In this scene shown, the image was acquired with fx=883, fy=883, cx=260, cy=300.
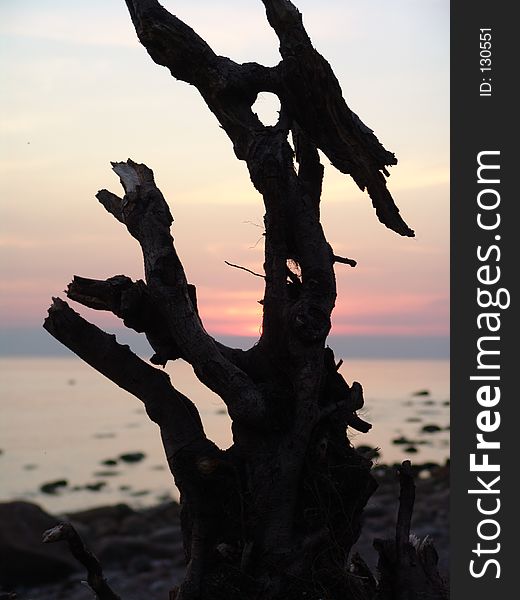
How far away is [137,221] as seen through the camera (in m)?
7.85

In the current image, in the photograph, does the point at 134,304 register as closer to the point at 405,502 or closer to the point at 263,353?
the point at 263,353

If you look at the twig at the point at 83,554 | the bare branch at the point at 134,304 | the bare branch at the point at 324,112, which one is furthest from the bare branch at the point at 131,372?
the bare branch at the point at 324,112

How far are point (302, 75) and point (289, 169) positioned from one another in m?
0.81

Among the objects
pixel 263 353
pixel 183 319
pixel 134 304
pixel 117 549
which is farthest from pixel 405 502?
pixel 117 549

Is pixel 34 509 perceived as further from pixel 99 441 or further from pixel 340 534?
pixel 99 441

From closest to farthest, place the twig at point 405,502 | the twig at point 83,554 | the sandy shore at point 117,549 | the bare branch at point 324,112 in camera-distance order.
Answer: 1. the bare branch at point 324,112
2. the twig at point 83,554
3. the twig at point 405,502
4. the sandy shore at point 117,549

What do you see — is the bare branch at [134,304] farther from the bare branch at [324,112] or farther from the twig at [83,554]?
the bare branch at [324,112]

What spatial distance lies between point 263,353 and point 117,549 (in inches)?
423

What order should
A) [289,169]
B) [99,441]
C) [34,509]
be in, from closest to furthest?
[289,169] < [34,509] < [99,441]

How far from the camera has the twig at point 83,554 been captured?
25.4 feet

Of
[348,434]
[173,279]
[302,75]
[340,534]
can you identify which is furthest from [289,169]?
[340,534]

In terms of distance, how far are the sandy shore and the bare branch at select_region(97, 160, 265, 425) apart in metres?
7.80

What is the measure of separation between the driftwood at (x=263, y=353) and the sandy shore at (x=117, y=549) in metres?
7.19

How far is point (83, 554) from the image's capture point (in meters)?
8.05
